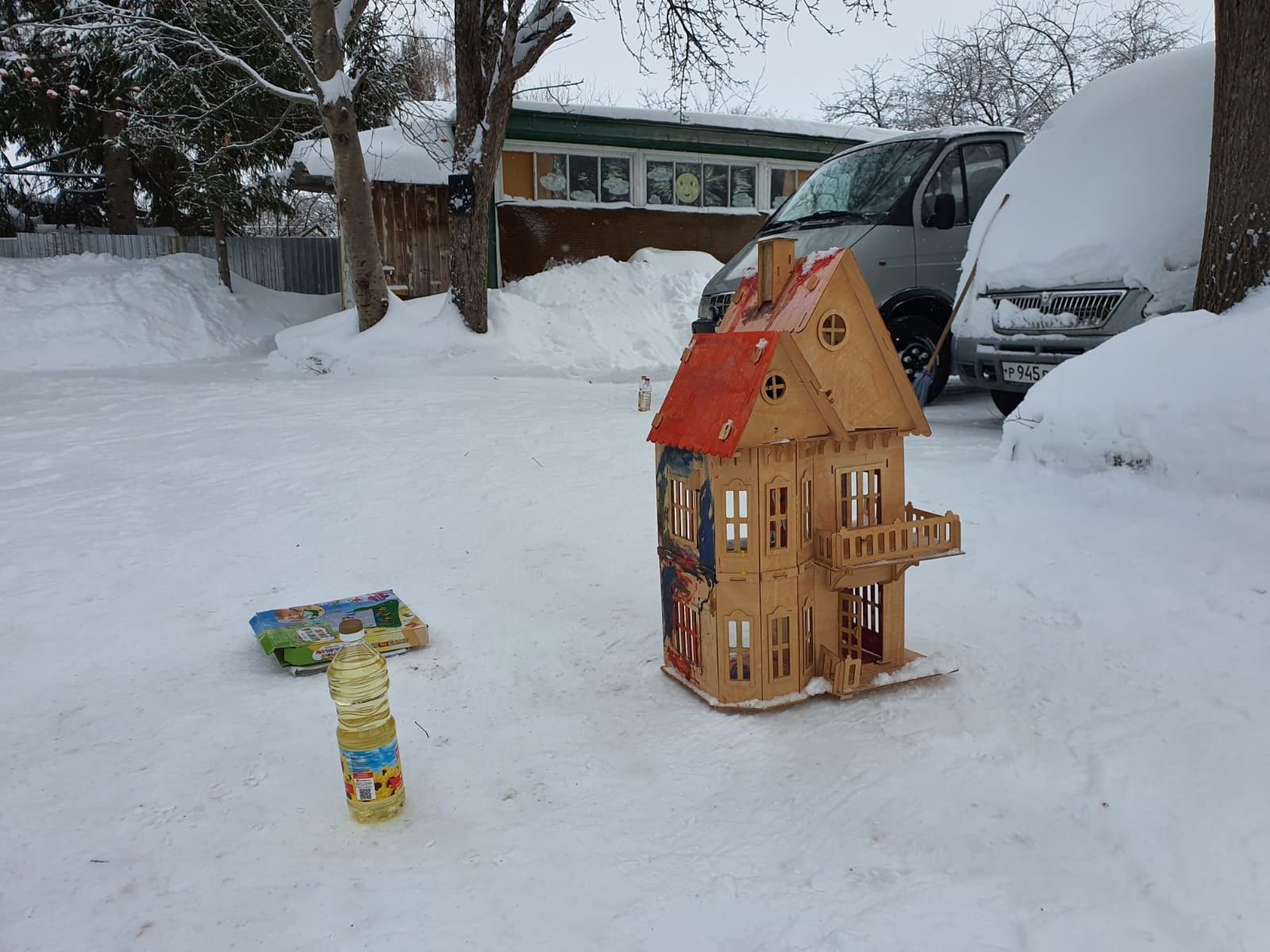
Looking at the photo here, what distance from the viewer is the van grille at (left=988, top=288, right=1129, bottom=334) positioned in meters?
5.96

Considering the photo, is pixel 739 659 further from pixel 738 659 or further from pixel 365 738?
pixel 365 738

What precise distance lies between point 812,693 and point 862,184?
22.4 ft

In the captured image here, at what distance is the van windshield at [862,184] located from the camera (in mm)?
8266

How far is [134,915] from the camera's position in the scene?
2072 mm

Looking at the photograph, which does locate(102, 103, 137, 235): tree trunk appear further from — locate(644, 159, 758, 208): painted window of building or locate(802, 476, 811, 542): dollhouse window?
locate(802, 476, 811, 542): dollhouse window

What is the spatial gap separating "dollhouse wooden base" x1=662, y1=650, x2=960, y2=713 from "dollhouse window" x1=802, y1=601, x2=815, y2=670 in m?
0.07

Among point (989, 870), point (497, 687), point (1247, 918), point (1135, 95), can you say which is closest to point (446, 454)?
point (497, 687)

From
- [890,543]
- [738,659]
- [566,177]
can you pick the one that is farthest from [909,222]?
[566,177]

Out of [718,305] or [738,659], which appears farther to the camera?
[718,305]

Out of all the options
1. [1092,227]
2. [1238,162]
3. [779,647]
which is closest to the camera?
[779,647]

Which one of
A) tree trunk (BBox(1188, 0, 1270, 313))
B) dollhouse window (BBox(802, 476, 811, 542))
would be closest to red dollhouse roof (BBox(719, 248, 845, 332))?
dollhouse window (BBox(802, 476, 811, 542))

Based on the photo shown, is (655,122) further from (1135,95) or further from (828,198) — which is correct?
(1135,95)

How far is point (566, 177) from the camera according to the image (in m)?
15.5

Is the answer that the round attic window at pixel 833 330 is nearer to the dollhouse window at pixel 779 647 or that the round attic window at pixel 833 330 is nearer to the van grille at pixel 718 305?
the dollhouse window at pixel 779 647
